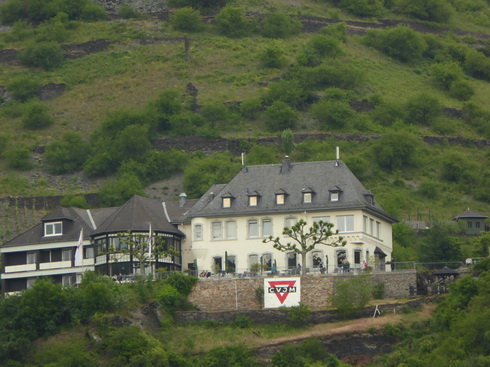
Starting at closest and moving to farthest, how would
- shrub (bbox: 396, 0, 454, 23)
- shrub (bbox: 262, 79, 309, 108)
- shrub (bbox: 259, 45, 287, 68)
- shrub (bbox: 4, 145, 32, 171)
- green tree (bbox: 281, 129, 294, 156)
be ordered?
1. green tree (bbox: 281, 129, 294, 156)
2. shrub (bbox: 4, 145, 32, 171)
3. shrub (bbox: 262, 79, 309, 108)
4. shrub (bbox: 259, 45, 287, 68)
5. shrub (bbox: 396, 0, 454, 23)

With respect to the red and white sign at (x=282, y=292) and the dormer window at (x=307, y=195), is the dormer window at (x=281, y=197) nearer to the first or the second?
the dormer window at (x=307, y=195)

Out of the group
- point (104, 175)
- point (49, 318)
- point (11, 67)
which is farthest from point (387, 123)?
point (49, 318)

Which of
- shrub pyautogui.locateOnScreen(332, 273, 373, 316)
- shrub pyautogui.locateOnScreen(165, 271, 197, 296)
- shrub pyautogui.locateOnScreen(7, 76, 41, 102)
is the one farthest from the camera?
shrub pyautogui.locateOnScreen(7, 76, 41, 102)

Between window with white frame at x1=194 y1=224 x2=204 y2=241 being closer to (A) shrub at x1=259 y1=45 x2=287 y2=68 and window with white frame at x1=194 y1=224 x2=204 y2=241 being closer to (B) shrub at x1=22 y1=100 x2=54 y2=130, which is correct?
(B) shrub at x1=22 y1=100 x2=54 y2=130

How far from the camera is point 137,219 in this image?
→ 347ft

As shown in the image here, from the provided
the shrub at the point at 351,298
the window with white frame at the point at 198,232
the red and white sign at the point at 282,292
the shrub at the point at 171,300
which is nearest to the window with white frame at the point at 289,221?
the window with white frame at the point at 198,232

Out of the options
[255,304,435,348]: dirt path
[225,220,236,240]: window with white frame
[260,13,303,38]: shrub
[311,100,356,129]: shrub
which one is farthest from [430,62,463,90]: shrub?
[255,304,435,348]: dirt path

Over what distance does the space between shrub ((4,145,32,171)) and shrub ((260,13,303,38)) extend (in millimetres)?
37837

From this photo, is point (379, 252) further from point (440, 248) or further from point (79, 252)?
point (79, 252)

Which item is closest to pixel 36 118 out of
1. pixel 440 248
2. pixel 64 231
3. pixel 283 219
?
pixel 64 231

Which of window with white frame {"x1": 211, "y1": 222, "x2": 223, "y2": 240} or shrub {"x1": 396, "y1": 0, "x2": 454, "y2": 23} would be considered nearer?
window with white frame {"x1": 211, "y1": 222, "x2": 223, "y2": 240}

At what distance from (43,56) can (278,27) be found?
83.1 ft

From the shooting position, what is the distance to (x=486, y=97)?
16812cm

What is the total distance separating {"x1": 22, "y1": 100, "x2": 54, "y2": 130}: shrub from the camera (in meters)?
156
